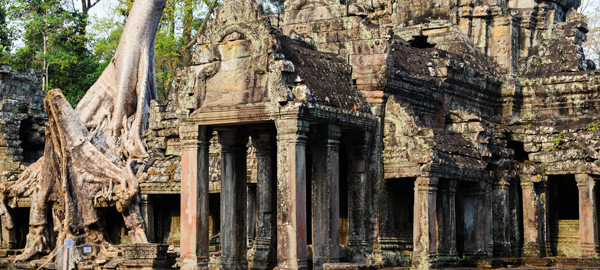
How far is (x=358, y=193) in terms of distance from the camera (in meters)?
14.8

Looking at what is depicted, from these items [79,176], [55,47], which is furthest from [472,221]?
[55,47]

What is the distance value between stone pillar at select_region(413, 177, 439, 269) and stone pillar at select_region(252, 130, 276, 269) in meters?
2.50

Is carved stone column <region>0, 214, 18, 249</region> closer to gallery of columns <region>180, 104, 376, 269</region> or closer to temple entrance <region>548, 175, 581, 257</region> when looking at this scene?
gallery of columns <region>180, 104, 376, 269</region>

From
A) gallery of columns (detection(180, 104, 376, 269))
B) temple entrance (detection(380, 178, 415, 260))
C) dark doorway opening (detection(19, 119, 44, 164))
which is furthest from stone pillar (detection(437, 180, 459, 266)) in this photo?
dark doorway opening (detection(19, 119, 44, 164))

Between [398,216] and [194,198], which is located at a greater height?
[194,198]

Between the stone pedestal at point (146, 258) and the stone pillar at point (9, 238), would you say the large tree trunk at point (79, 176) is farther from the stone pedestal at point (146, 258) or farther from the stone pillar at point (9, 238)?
the stone pedestal at point (146, 258)

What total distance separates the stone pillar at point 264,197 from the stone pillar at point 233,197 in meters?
0.29

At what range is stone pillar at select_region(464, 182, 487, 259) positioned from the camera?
1702 centimetres

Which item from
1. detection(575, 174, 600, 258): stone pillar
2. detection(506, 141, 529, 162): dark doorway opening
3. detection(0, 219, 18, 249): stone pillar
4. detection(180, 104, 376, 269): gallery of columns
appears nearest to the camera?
detection(180, 104, 376, 269): gallery of columns

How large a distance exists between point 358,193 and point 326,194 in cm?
114

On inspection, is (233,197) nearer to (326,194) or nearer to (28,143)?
(326,194)

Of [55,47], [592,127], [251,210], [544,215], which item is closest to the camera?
[251,210]

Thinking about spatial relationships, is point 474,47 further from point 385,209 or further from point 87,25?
point 87,25

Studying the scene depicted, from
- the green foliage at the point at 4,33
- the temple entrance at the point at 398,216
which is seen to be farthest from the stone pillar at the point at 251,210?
the green foliage at the point at 4,33
